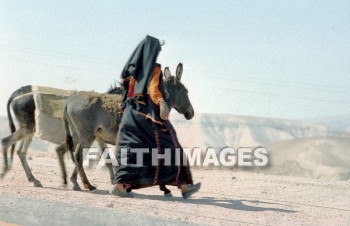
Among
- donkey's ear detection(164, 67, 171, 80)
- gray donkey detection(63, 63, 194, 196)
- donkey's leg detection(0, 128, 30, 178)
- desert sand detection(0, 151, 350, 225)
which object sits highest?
donkey's ear detection(164, 67, 171, 80)

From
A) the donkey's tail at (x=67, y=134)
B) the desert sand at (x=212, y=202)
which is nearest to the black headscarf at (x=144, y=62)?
the desert sand at (x=212, y=202)

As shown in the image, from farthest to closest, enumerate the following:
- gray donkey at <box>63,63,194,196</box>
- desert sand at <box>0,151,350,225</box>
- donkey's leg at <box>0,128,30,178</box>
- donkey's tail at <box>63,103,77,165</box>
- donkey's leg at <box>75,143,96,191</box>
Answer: donkey's leg at <box>0,128,30,178</box>
donkey's tail at <box>63,103,77,165</box>
donkey's leg at <box>75,143,96,191</box>
gray donkey at <box>63,63,194,196</box>
desert sand at <box>0,151,350,225</box>

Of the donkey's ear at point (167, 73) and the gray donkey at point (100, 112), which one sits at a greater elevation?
the donkey's ear at point (167, 73)

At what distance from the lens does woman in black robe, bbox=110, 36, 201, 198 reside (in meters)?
8.69

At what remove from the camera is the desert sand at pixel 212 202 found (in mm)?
6711

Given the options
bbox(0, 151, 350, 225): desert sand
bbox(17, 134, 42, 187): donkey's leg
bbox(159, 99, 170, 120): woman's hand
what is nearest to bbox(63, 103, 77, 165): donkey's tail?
bbox(0, 151, 350, 225): desert sand

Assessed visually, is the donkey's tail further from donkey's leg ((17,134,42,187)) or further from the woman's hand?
the woman's hand

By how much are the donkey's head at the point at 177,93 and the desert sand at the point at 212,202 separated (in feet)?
5.02

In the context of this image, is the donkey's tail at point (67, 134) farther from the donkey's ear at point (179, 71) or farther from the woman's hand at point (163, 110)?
the woman's hand at point (163, 110)

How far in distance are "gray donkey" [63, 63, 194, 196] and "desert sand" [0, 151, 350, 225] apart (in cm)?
89

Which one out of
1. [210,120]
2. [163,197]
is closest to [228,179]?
[163,197]

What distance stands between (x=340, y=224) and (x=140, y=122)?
10.8 feet

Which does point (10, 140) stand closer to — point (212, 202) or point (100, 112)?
point (100, 112)

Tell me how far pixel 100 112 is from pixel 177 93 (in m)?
1.36
